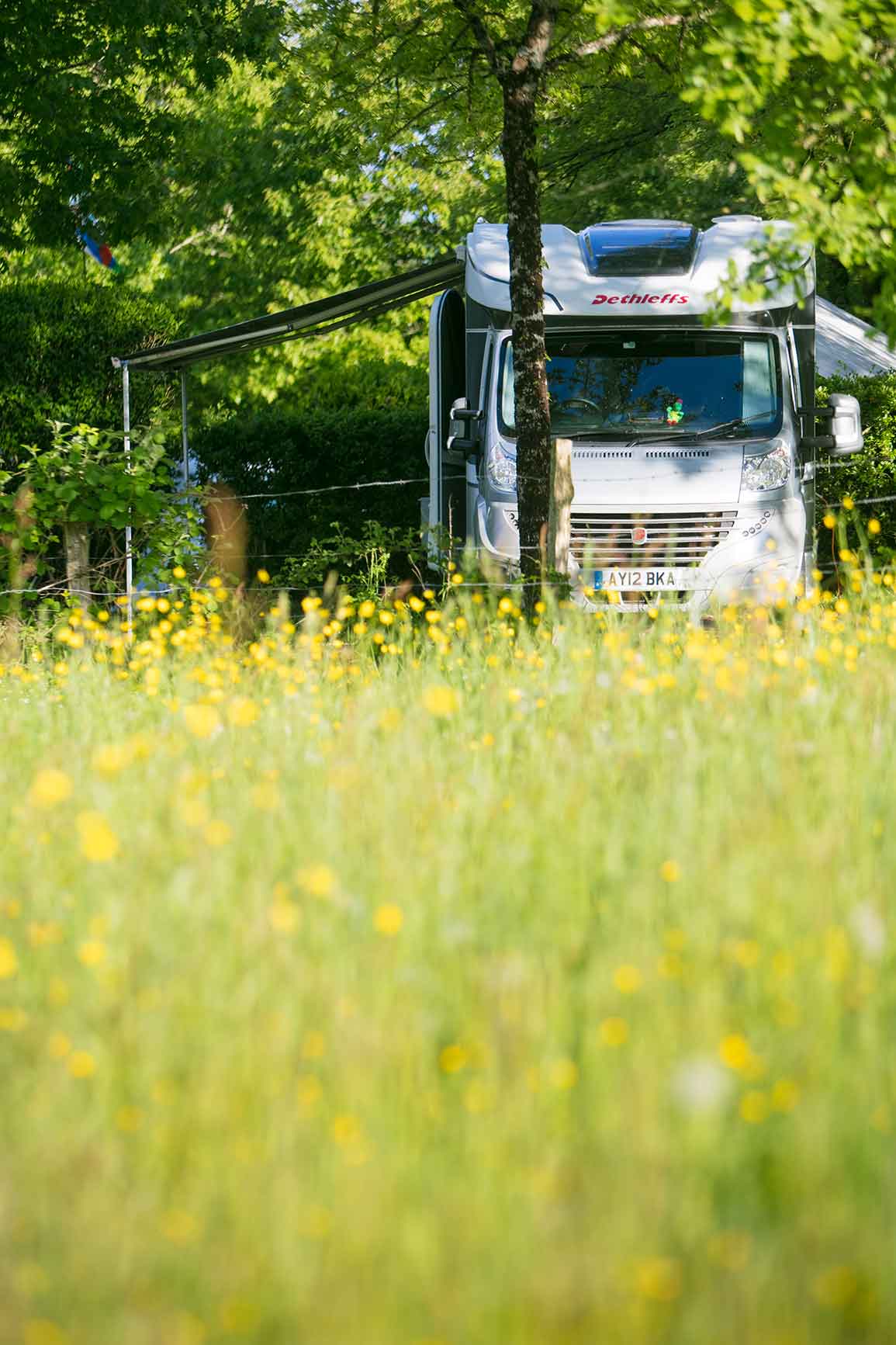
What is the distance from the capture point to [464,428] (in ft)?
34.1

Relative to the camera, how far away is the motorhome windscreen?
33.8 ft

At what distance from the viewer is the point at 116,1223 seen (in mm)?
2219

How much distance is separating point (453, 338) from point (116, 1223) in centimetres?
1057

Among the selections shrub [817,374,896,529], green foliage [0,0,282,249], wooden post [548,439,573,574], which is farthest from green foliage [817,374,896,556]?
green foliage [0,0,282,249]

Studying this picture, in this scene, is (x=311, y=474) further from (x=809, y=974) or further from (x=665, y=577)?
(x=809, y=974)

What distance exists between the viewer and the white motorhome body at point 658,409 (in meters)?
10.1

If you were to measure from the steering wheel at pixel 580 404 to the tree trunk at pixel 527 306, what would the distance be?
2.97ft

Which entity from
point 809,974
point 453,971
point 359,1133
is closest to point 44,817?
point 453,971

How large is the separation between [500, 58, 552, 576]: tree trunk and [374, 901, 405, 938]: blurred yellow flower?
6072 mm

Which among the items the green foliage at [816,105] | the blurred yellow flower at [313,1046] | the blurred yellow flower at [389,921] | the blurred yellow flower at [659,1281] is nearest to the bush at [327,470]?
the green foliage at [816,105]

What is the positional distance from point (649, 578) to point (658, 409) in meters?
1.26

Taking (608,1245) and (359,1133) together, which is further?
(359,1133)

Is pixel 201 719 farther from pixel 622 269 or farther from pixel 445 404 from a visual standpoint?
pixel 445 404

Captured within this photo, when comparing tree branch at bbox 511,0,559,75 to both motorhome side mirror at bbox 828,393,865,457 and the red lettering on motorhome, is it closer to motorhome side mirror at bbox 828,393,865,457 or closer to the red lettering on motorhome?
the red lettering on motorhome
